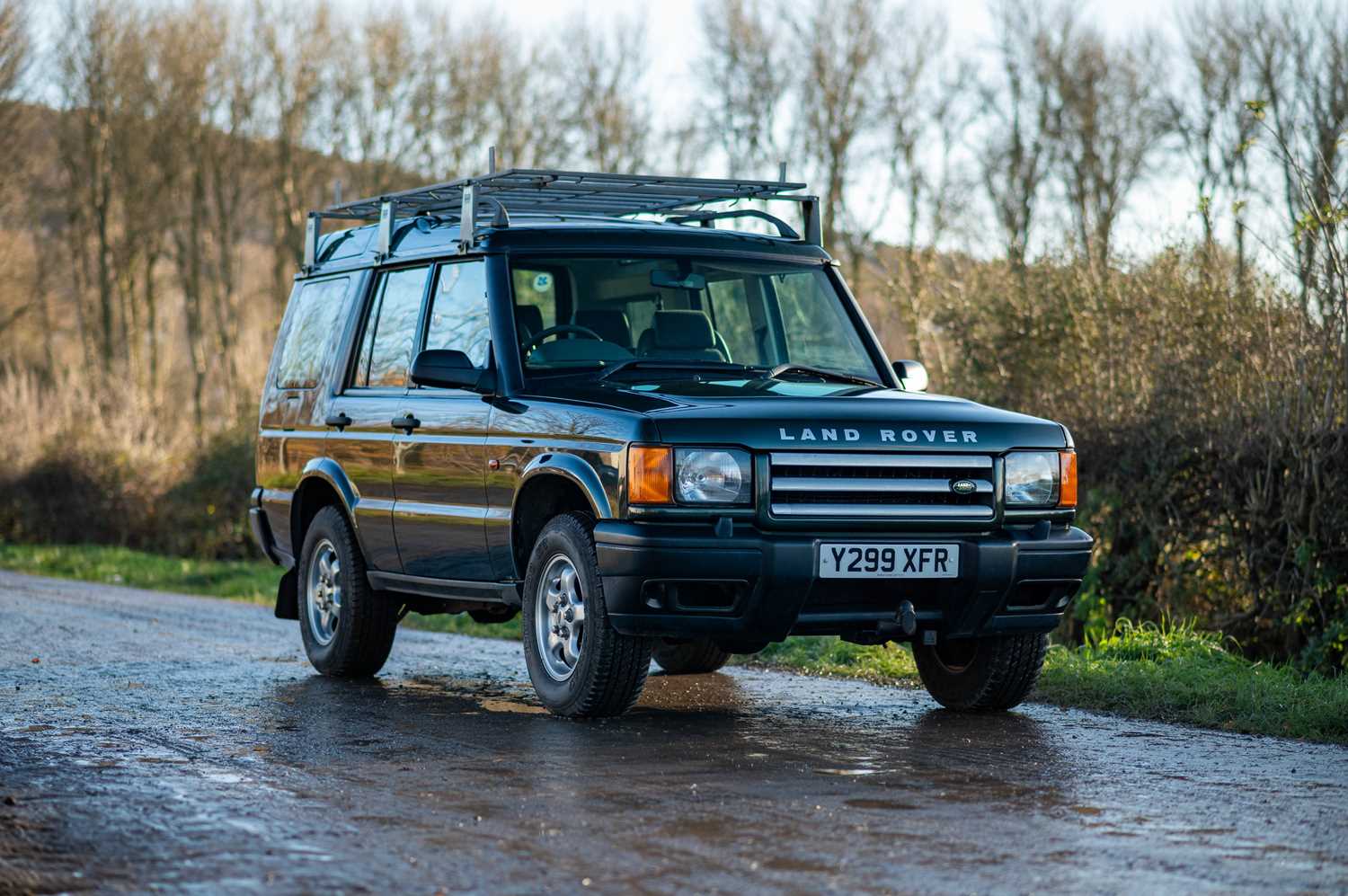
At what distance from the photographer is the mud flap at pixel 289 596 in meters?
10.4

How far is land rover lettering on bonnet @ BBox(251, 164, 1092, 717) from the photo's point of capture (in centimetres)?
728

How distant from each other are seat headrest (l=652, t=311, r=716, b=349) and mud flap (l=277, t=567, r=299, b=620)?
2.99 metres

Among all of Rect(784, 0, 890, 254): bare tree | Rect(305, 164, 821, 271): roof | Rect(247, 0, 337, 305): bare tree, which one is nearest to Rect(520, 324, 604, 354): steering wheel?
Rect(305, 164, 821, 271): roof

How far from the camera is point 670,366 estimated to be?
8266 mm

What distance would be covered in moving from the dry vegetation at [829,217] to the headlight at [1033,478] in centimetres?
365

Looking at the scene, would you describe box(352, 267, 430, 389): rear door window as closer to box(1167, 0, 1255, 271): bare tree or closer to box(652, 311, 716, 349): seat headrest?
box(652, 311, 716, 349): seat headrest

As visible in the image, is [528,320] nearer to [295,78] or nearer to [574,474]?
[574,474]

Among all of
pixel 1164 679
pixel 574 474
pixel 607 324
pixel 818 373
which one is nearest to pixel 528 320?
pixel 607 324

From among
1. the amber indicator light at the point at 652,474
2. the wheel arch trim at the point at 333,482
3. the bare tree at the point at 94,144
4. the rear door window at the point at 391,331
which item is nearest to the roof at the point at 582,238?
the rear door window at the point at 391,331

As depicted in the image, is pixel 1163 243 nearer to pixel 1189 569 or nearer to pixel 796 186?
pixel 1189 569

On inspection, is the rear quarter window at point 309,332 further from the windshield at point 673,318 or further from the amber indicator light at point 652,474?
the amber indicator light at point 652,474

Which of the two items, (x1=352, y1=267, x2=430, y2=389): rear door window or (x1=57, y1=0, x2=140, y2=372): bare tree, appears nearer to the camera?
(x1=352, y1=267, x2=430, y2=389): rear door window

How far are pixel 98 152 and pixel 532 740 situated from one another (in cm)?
3433

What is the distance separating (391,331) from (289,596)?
186 centimetres
